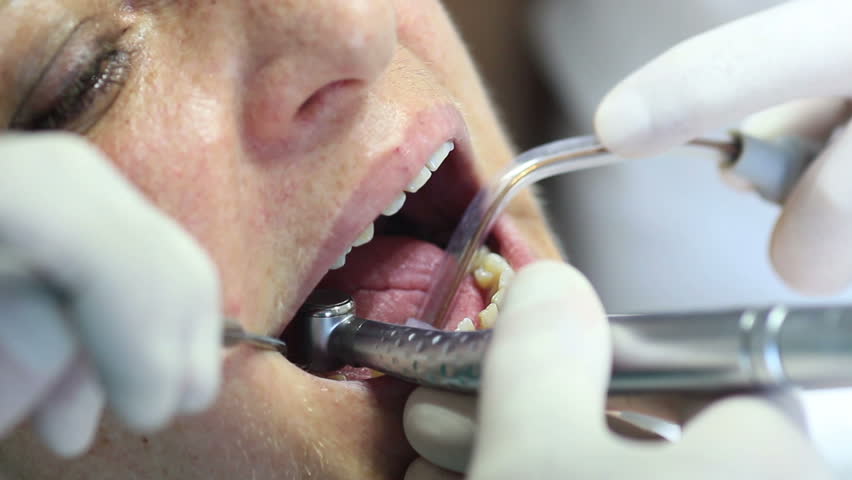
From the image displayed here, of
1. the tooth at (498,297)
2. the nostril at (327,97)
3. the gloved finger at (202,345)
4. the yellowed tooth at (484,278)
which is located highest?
the gloved finger at (202,345)

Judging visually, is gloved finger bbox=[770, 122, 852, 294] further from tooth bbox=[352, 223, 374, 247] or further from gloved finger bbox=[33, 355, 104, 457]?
gloved finger bbox=[33, 355, 104, 457]

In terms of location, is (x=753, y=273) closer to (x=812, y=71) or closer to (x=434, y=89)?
(x=812, y=71)

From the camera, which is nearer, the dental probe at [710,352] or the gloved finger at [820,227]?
the dental probe at [710,352]

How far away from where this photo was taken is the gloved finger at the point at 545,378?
0.49 meters

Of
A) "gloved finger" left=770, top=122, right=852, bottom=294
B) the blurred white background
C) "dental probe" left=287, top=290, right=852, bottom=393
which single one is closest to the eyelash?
"dental probe" left=287, top=290, right=852, bottom=393

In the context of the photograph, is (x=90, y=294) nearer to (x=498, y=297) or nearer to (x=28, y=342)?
(x=28, y=342)

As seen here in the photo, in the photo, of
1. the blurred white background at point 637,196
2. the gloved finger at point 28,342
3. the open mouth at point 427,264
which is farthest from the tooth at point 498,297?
the blurred white background at point 637,196

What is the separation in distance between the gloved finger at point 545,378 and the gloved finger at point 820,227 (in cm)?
43

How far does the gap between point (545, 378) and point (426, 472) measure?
22 centimetres

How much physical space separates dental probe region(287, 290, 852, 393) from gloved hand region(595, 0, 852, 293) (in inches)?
13.2

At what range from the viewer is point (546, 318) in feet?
1.73

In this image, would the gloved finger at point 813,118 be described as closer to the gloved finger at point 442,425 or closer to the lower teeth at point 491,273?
the lower teeth at point 491,273

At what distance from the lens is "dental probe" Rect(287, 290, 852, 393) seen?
0.47 m

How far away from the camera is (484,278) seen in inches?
35.0
